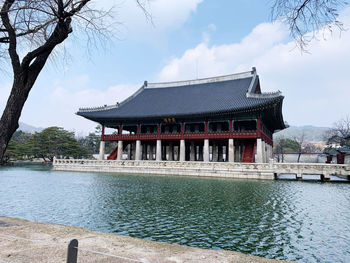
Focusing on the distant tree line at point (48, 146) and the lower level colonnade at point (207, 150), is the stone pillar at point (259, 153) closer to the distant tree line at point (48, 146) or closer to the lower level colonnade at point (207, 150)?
the lower level colonnade at point (207, 150)

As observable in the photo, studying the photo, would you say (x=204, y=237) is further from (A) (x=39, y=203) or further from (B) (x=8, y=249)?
(A) (x=39, y=203)

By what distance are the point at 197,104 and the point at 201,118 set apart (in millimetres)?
2583

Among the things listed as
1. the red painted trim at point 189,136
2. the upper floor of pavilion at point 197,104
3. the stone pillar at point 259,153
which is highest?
the upper floor of pavilion at point 197,104

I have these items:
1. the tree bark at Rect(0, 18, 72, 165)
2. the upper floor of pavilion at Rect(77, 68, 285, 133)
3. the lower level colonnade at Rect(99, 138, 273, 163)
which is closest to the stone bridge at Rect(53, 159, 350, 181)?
the lower level colonnade at Rect(99, 138, 273, 163)

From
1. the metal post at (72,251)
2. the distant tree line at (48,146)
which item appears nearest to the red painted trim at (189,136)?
the distant tree line at (48,146)

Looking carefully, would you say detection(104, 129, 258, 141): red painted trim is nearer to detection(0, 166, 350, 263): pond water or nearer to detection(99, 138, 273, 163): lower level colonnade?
detection(99, 138, 273, 163): lower level colonnade

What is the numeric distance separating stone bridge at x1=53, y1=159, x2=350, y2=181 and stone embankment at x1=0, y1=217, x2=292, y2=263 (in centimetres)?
2142

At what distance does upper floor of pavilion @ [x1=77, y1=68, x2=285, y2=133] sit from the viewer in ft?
97.6

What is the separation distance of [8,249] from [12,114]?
282 centimetres

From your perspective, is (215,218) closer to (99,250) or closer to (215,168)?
(99,250)

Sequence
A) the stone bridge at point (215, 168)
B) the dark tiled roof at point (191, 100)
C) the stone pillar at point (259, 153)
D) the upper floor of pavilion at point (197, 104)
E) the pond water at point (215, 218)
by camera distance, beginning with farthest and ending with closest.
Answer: the dark tiled roof at point (191, 100) < the upper floor of pavilion at point (197, 104) < the stone pillar at point (259, 153) < the stone bridge at point (215, 168) < the pond water at point (215, 218)

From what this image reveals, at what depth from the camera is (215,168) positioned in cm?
2689

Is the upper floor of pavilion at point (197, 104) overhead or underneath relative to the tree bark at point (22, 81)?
overhead

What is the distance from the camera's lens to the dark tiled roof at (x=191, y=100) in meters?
30.8
